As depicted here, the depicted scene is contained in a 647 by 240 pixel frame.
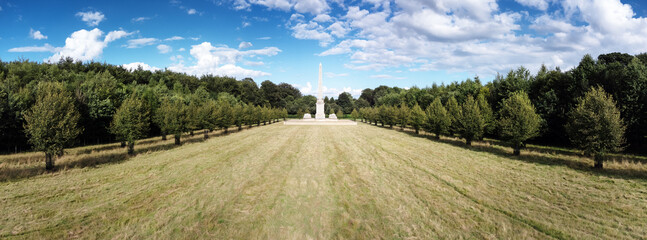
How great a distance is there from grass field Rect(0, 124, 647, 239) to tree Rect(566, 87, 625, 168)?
155cm

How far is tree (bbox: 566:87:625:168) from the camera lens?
18.1 m

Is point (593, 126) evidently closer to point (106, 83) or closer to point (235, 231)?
point (235, 231)

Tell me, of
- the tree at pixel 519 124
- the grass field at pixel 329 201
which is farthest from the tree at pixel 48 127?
the tree at pixel 519 124

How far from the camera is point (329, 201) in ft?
39.7

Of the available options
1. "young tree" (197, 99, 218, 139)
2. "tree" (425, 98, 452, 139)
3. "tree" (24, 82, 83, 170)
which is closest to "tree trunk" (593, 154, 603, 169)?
"tree" (425, 98, 452, 139)

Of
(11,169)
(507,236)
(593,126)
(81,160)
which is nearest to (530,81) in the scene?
(593,126)

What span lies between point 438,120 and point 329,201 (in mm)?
31793

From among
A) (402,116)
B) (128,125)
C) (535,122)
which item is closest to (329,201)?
(128,125)

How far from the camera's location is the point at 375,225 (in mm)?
9625

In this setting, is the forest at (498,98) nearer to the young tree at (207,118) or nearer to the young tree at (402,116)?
the young tree at (207,118)

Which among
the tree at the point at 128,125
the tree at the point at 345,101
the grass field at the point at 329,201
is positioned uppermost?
the tree at the point at 345,101

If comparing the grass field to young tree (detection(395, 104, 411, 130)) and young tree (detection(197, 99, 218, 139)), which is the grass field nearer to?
young tree (detection(197, 99, 218, 139))

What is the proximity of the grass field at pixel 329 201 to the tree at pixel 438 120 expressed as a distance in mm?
17589

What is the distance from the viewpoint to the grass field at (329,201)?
9125mm
